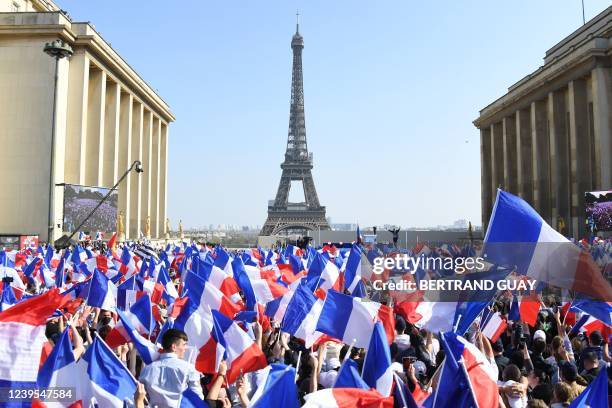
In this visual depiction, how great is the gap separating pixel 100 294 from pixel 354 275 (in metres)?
6.12

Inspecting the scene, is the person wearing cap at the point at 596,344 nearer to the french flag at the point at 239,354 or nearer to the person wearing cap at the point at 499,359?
the person wearing cap at the point at 499,359

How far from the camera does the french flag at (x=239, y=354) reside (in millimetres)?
5938

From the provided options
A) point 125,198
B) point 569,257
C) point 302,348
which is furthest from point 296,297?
point 125,198

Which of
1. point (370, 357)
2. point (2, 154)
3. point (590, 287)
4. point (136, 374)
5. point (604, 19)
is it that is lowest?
point (136, 374)

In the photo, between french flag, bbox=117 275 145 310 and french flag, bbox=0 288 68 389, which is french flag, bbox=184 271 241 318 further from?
french flag, bbox=0 288 68 389

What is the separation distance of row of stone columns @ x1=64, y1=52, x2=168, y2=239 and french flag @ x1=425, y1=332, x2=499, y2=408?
42043 mm

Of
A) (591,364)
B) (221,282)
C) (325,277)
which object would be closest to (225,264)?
(325,277)

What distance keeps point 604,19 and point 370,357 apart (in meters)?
54.8

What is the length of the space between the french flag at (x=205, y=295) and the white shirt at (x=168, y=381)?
3993mm

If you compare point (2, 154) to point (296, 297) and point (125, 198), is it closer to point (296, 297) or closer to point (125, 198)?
point (125, 198)

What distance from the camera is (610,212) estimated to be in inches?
1251

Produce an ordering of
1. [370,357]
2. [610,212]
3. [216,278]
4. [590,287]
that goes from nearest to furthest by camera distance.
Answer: [370,357] < [590,287] < [216,278] < [610,212]

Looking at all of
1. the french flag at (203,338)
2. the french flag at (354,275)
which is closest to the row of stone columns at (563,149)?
the french flag at (354,275)

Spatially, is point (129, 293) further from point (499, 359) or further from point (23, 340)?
point (499, 359)
